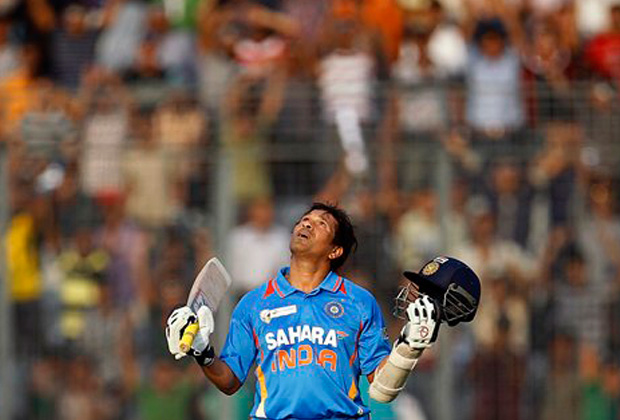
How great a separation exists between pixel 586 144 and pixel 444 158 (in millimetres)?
1224

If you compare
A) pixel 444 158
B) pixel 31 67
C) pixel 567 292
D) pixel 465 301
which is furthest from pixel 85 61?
pixel 465 301

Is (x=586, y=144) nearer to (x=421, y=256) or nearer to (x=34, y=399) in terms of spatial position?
(x=421, y=256)

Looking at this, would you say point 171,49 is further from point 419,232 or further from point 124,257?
point 419,232

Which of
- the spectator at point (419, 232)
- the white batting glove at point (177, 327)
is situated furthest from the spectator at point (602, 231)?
the white batting glove at point (177, 327)

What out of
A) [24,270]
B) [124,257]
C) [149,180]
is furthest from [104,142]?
[24,270]

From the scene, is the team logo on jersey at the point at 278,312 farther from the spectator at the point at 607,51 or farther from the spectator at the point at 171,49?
the spectator at the point at 607,51

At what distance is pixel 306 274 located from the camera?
9195 millimetres

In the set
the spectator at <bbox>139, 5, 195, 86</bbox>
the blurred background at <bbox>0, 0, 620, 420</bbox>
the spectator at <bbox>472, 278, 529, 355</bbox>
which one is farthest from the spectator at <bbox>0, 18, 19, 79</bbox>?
the spectator at <bbox>472, 278, 529, 355</bbox>

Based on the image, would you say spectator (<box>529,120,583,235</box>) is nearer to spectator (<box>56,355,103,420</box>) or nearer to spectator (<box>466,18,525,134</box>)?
spectator (<box>466,18,525,134</box>)

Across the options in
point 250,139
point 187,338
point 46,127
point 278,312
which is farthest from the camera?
point 250,139

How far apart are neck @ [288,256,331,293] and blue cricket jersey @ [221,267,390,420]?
0.04 meters

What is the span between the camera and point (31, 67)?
52.5ft

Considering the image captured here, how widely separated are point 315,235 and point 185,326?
94 cm

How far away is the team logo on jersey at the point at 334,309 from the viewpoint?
9.05m
